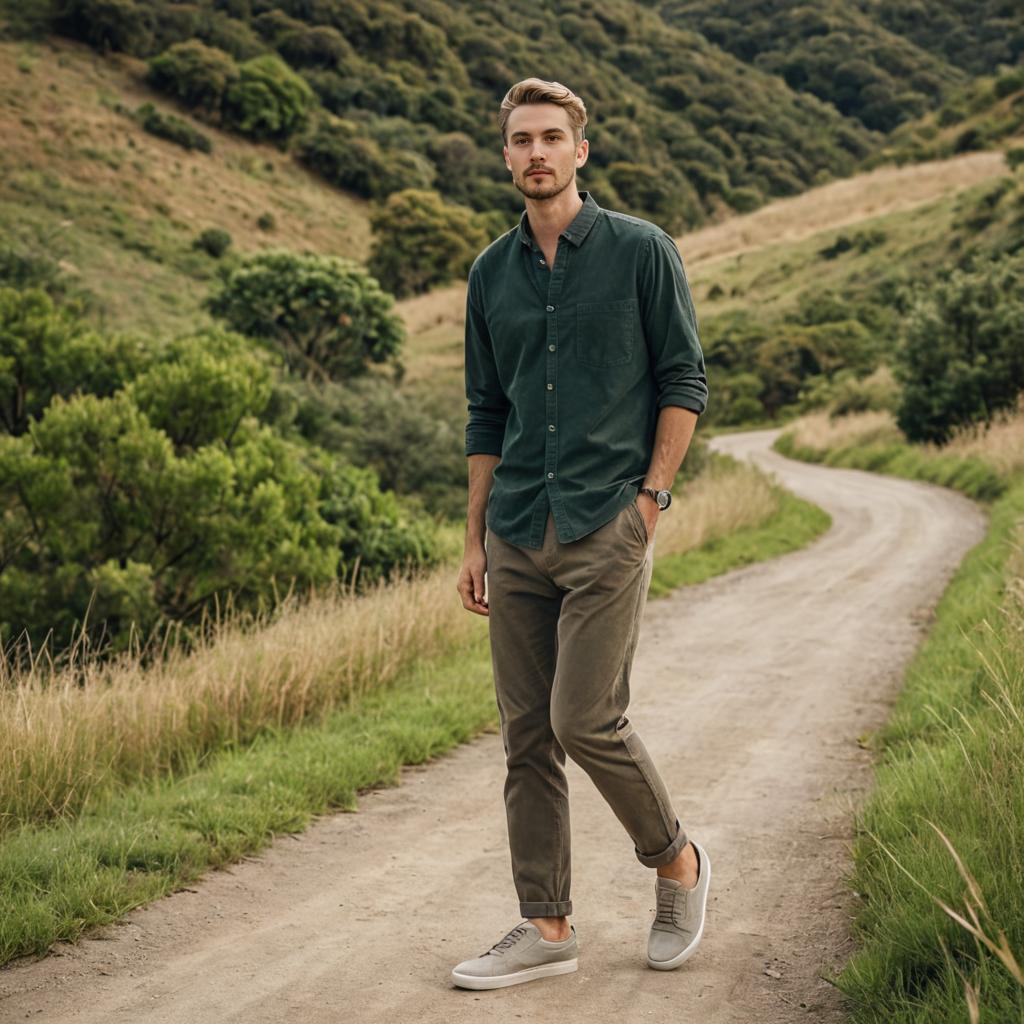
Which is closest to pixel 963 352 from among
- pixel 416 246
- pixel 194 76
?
pixel 416 246

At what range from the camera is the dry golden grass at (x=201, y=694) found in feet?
16.3

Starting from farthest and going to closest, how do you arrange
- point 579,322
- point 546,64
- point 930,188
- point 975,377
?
point 546,64 < point 930,188 < point 975,377 < point 579,322

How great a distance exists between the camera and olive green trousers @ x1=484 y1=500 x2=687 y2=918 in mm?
3139

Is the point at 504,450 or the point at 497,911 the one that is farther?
the point at 497,911

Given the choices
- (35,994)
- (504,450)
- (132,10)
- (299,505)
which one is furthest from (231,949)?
(132,10)

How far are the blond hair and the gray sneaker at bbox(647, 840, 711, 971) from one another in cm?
228

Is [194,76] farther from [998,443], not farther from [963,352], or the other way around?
[998,443]

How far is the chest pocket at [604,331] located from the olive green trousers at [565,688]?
435 mm

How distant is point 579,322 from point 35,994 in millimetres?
2533

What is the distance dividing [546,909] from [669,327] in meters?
1.77

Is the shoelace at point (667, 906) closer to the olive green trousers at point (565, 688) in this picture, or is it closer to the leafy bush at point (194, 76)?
the olive green trousers at point (565, 688)

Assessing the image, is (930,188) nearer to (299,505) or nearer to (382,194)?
(382,194)

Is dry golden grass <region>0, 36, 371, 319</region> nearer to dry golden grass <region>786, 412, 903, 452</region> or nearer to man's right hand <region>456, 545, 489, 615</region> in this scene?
dry golden grass <region>786, 412, 903, 452</region>

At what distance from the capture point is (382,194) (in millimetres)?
61375
